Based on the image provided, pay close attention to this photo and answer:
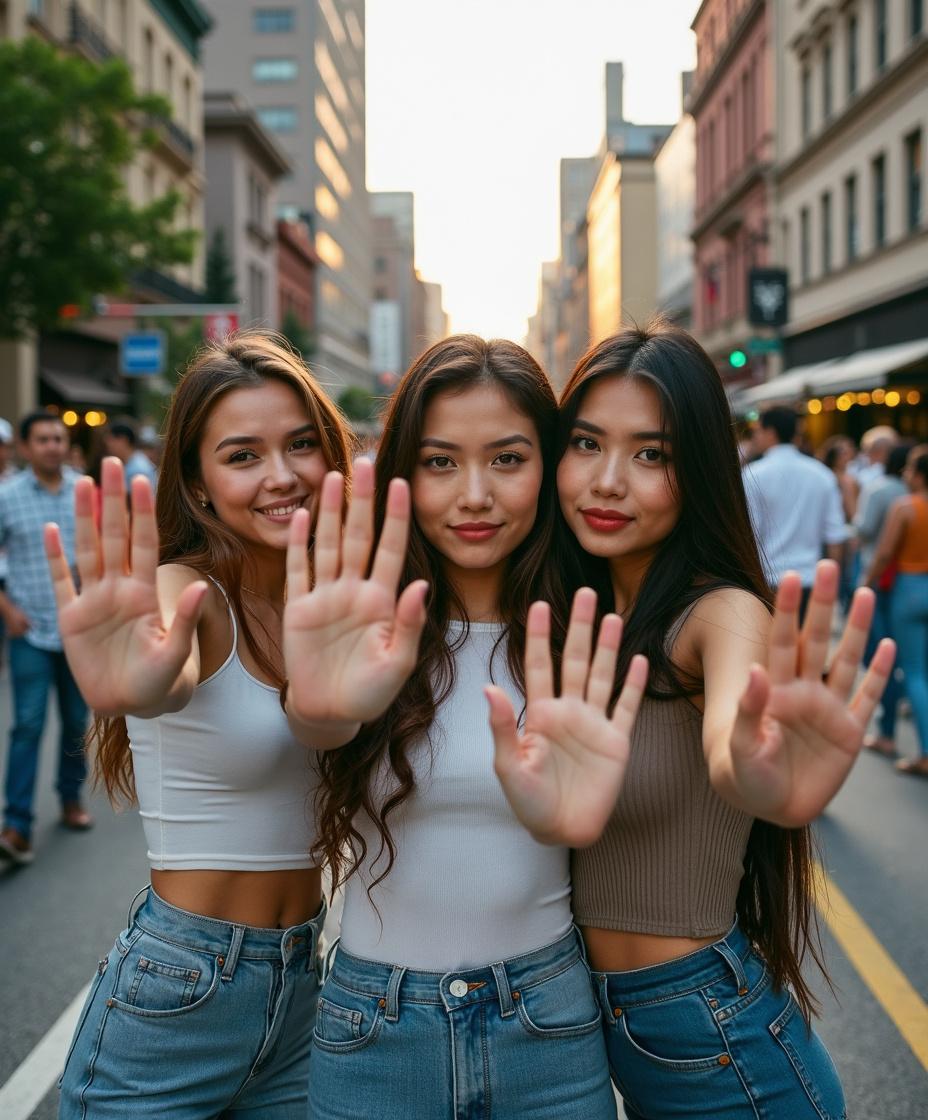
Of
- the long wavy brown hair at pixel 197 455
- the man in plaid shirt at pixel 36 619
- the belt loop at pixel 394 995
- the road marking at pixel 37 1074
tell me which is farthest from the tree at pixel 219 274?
the belt loop at pixel 394 995

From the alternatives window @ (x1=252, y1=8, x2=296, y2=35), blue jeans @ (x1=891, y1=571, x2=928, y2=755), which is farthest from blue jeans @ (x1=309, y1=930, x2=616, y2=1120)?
window @ (x1=252, y1=8, x2=296, y2=35)

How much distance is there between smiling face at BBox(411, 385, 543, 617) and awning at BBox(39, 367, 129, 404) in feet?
93.8

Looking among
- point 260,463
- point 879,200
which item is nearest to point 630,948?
point 260,463

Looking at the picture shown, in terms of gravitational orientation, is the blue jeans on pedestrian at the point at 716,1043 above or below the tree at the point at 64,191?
below

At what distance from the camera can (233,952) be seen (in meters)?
2.36

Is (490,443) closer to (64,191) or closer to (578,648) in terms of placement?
(578,648)

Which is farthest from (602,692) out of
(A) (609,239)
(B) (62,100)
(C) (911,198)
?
(A) (609,239)

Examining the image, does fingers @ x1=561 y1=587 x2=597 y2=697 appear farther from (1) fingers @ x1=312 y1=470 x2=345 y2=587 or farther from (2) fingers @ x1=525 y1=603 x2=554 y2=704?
(1) fingers @ x1=312 y1=470 x2=345 y2=587

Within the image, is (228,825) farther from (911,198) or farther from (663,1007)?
(911,198)

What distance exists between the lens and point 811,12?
30.7 metres

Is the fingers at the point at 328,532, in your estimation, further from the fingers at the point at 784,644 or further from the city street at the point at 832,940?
the city street at the point at 832,940

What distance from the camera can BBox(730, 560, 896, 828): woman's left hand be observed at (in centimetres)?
186

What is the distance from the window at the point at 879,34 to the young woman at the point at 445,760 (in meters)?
26.0

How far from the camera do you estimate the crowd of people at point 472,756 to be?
2.01 metres
